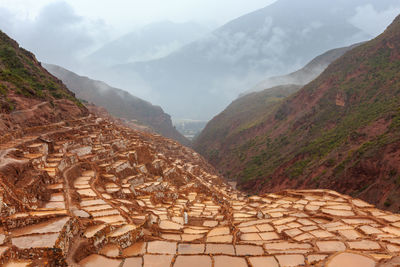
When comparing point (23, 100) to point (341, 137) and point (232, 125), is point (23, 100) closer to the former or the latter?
point (341, 137)

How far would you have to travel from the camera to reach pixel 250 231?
8.96m

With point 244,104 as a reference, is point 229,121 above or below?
below

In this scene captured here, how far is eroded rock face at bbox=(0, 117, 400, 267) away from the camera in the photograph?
19.0 feet

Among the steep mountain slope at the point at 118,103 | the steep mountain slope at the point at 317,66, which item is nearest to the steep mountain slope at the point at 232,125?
the steep mountain slope at the point at 317,66

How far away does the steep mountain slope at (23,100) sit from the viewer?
58.0 ft

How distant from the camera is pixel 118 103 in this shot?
112750 mm

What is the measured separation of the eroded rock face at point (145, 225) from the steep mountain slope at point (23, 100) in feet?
18.1

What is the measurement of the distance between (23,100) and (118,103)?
9453cm

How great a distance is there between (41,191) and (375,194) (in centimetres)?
2309

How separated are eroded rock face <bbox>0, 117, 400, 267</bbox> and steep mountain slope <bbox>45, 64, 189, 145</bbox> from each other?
9349 centimetres

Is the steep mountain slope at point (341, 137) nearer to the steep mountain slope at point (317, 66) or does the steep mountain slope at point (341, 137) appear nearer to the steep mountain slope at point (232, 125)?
the steep mountain slope at point (232, 125)

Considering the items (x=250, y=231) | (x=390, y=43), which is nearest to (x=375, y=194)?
(x=250, y=231)

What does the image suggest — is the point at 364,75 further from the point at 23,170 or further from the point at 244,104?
the point at 244,104

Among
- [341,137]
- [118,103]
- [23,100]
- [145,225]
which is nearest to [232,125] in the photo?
[341,137]
